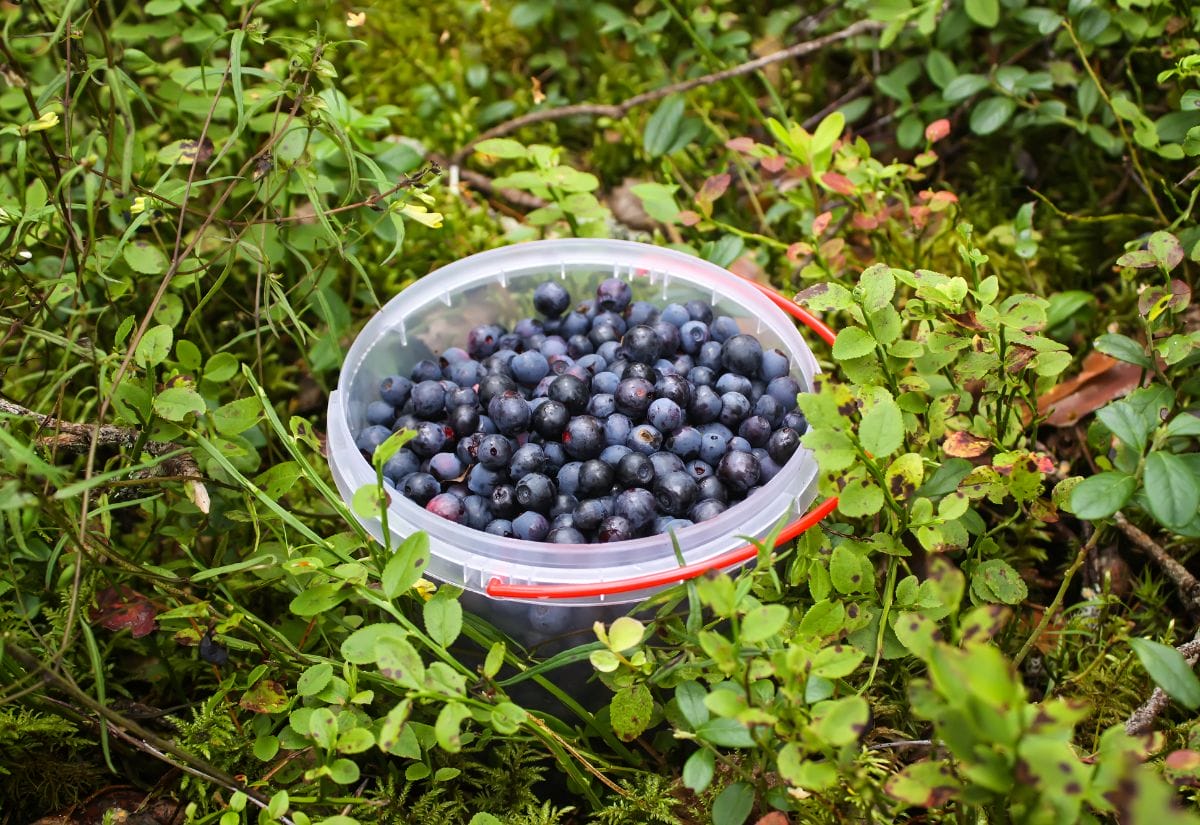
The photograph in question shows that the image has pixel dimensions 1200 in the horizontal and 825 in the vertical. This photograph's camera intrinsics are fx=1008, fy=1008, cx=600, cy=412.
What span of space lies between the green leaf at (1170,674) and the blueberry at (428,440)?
4.32ft

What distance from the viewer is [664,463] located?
1995 millimetres

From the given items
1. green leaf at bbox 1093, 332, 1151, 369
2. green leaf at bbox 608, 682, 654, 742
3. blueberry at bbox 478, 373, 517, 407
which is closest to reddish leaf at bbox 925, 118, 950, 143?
green leaf at bbox 1093, 332, 1151, 369

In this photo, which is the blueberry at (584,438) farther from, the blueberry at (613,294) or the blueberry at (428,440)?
the blueberry at (613,294)

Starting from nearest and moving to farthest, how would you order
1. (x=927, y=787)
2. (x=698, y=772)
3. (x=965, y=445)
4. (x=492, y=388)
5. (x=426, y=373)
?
1. (x=927, y=787)
2. (x=698, y=772)
3. (x=965, y=445)
4. (x=492, y=388)
5. (x=426, y=373)

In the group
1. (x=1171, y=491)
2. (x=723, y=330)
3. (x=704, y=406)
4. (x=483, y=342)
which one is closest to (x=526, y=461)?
Result: (x=704, y=406)

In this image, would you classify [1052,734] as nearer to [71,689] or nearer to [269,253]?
[71,689]

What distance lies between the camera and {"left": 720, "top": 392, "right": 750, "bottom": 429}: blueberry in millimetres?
2129

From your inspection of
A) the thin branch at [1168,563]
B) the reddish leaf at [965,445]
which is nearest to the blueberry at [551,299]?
the reddish leaf at [965,445]

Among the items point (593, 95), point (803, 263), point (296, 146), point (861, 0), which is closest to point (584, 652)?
point (296, 146)

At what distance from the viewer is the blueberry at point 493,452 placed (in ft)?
6.59

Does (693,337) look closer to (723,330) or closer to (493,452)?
(723,330)

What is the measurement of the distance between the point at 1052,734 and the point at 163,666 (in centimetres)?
170

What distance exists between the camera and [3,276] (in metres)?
1.96

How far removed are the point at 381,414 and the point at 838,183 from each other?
1235 mm
